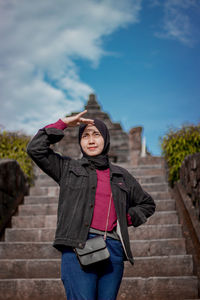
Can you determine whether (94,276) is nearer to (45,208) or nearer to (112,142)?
(45,208)

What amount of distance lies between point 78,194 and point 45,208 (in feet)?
12.5

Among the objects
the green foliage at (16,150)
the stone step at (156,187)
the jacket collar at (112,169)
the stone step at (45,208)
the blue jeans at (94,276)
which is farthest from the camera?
the green foliage at (16,150)

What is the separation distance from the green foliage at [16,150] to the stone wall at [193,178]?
3053 millimetres

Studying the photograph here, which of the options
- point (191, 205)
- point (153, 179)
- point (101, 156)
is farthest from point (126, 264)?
point (153, 179)

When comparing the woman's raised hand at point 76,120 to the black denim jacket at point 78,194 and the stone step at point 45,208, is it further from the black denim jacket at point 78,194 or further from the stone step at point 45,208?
the stone step at point 45,208

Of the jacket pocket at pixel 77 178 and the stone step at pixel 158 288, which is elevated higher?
the jacket pocket at pixel 77 178

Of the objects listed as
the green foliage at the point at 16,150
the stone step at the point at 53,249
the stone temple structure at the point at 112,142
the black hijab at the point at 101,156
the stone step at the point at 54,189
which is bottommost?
the stone step at the point at 53,249

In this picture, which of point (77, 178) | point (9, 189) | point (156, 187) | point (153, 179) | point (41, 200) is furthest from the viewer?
point (153, 179)

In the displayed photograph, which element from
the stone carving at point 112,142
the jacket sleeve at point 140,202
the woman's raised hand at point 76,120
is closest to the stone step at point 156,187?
the jacket sleeve at point 140,202

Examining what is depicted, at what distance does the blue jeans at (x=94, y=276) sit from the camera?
2.08m

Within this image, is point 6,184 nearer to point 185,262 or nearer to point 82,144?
point 185,262

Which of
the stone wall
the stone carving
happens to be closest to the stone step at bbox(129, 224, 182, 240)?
the stone wall

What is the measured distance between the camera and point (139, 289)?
4.11 m

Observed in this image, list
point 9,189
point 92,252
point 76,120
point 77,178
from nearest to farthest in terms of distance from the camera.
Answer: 1. point 92,252
2. point 77,178
3. point 76,120
4. point 9,189
